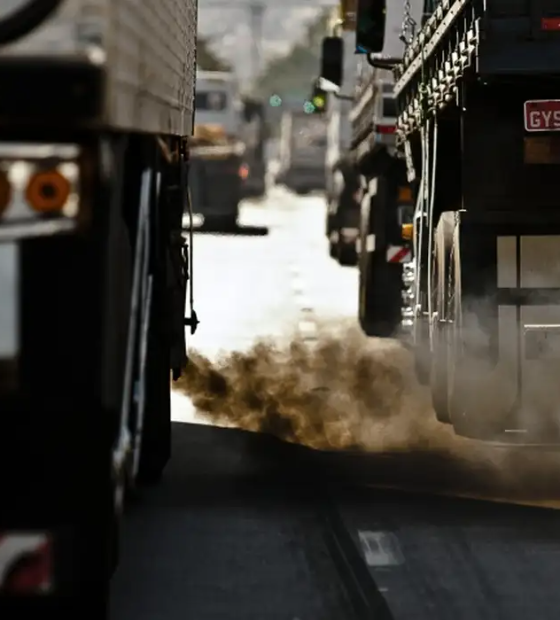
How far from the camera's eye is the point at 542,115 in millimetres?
10664

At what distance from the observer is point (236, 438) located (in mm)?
12531

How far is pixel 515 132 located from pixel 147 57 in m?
4.29

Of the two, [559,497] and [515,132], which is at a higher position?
[515,132]

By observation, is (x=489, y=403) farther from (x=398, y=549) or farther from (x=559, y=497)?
(x=398, y=549)

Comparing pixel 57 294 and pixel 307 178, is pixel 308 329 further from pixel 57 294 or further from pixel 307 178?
pixel 307 178

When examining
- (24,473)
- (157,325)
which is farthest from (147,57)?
(157,325)

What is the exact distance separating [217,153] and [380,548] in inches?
1412

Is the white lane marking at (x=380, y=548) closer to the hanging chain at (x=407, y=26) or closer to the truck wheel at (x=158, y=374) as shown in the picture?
the truck wheel at (x=158, y=374)

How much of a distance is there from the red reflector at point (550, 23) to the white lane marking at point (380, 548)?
2558mm

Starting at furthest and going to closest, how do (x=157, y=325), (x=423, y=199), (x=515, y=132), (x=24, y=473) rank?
1. (x=423, y=199)
2. (x=515, y=132)
3. (x=157, y=325)
4. (x=24, y=473)

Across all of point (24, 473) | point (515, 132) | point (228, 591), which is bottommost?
point (228, 591)

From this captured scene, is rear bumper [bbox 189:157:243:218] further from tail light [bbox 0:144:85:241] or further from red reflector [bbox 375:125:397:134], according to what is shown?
tail light [bbox 0:144:85:241]

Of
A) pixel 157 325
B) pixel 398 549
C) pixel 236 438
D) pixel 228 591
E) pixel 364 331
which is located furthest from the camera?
pixel 364 331

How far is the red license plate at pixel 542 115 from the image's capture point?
10609mm
